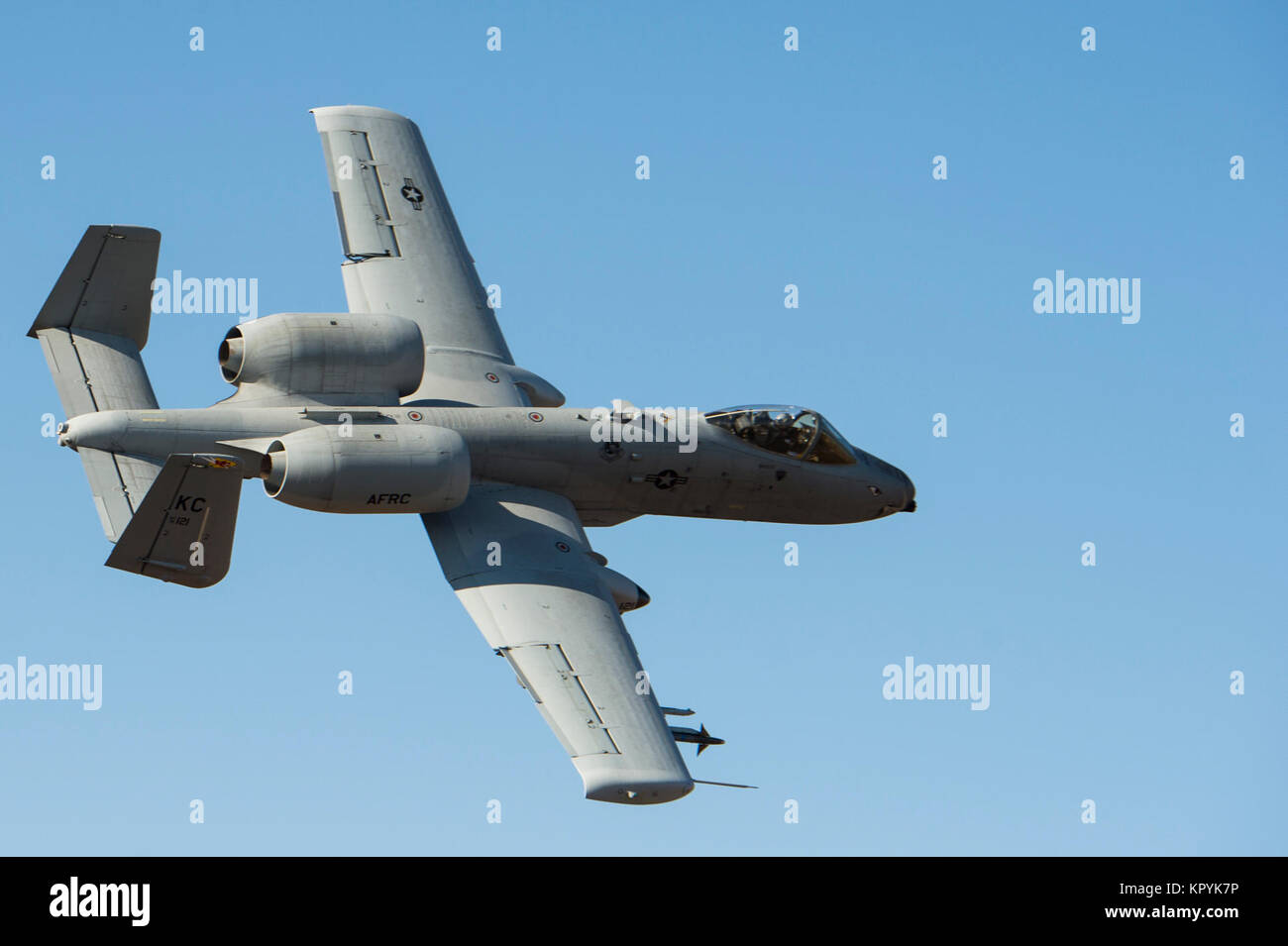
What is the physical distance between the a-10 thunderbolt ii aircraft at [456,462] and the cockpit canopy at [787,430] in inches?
1.6

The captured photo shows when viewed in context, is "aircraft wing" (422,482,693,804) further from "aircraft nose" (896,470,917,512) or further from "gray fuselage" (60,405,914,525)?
"aircraft nose" (896,470,917,512)

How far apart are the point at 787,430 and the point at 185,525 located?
13.0 metres

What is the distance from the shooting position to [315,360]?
132 feet

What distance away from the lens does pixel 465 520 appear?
132 ft

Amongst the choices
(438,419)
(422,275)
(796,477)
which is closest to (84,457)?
(438,419)

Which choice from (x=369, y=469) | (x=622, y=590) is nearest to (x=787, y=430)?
(x=622, y=590)

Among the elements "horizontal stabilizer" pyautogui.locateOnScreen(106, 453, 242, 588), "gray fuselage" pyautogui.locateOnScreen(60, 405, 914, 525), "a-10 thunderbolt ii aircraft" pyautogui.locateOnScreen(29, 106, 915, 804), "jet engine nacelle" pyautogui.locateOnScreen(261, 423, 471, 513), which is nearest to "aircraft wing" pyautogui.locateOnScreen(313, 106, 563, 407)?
"a-10 thunderbolt ii aircraft" pyautogui.locateOnScreen(29, 106, 915, 804)

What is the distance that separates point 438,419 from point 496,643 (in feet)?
16.2

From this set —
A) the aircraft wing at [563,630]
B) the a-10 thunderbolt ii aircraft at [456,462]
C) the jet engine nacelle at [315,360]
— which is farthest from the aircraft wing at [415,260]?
the aircraft wing at [563,630]

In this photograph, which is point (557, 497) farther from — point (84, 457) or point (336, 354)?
point (84, 457)

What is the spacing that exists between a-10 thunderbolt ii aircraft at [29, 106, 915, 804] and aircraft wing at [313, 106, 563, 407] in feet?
0.29

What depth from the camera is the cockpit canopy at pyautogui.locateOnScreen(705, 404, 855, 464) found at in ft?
142

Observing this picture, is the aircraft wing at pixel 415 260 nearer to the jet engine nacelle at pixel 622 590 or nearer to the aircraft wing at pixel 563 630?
the aircraft wing at pixel 563 630

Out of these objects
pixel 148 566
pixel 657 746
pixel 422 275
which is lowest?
pixel 657 746
